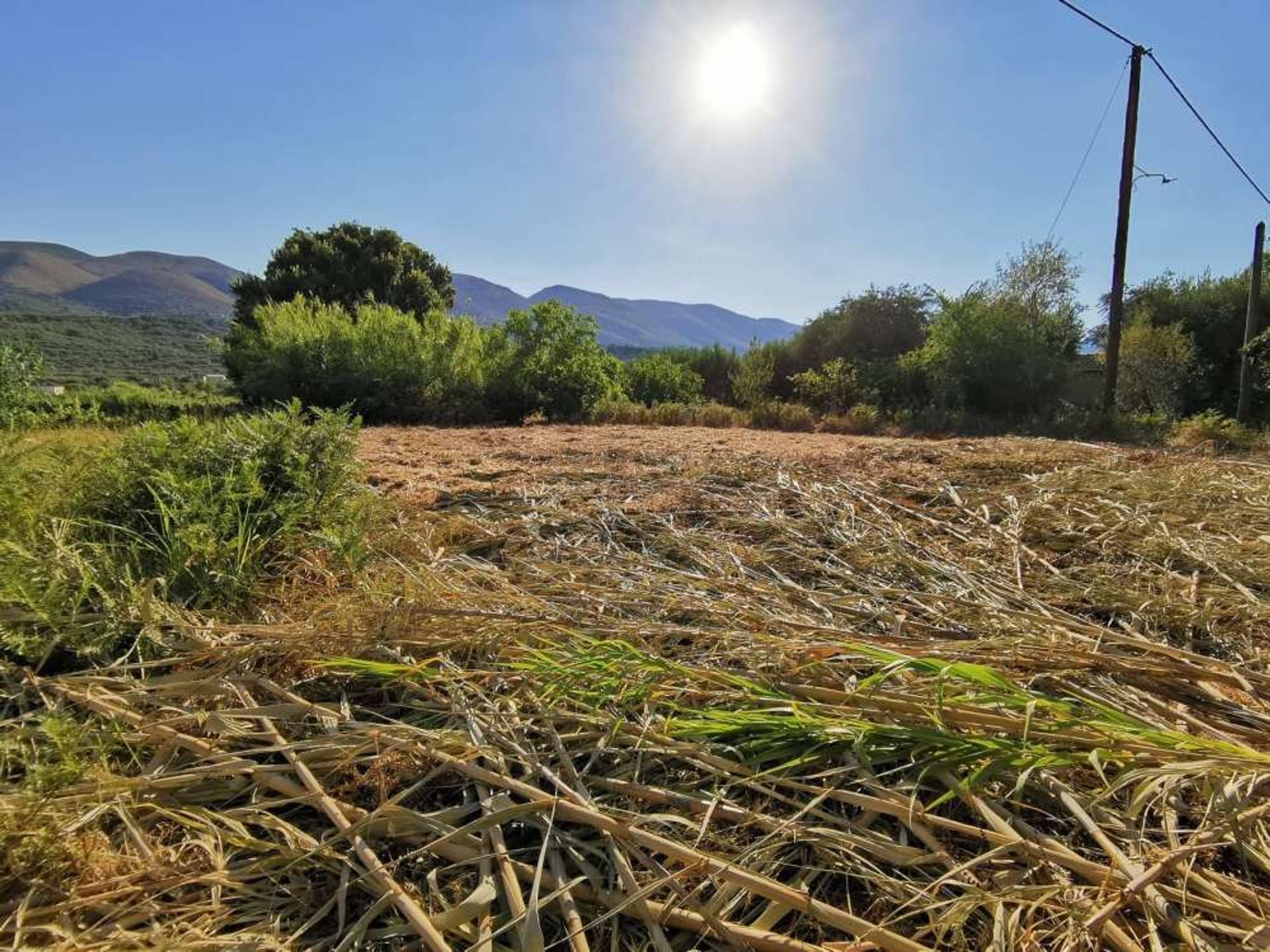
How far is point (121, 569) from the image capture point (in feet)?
5.62

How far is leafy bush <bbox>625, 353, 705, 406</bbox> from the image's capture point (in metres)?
12.1

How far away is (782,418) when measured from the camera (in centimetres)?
923

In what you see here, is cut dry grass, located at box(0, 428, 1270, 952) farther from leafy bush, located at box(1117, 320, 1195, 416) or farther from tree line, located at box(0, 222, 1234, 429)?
leafy bush, located at box(1117, 320, 1195, 416)

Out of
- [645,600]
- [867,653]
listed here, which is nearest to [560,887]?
[867,653]

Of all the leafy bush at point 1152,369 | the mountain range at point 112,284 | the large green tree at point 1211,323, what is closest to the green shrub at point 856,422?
the leafy bush at point 1152,369

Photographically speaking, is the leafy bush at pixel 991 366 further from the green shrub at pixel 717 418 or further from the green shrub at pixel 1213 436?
the green shrub at pixel 717 418

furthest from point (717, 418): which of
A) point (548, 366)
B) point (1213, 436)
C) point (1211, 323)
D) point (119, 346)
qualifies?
point (119, 346)

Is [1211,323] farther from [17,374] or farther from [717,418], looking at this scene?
[17,374]

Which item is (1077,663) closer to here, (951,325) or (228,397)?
(951,325)

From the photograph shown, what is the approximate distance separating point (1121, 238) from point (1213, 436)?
3630 mm

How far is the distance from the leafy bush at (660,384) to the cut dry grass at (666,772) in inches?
403

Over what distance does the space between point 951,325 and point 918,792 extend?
10943 mm

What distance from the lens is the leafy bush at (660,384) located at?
1206cm

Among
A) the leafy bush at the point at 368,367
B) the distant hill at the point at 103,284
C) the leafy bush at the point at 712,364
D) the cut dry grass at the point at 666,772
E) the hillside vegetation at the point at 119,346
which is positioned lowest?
the cut dry grass at the point at 666,772
